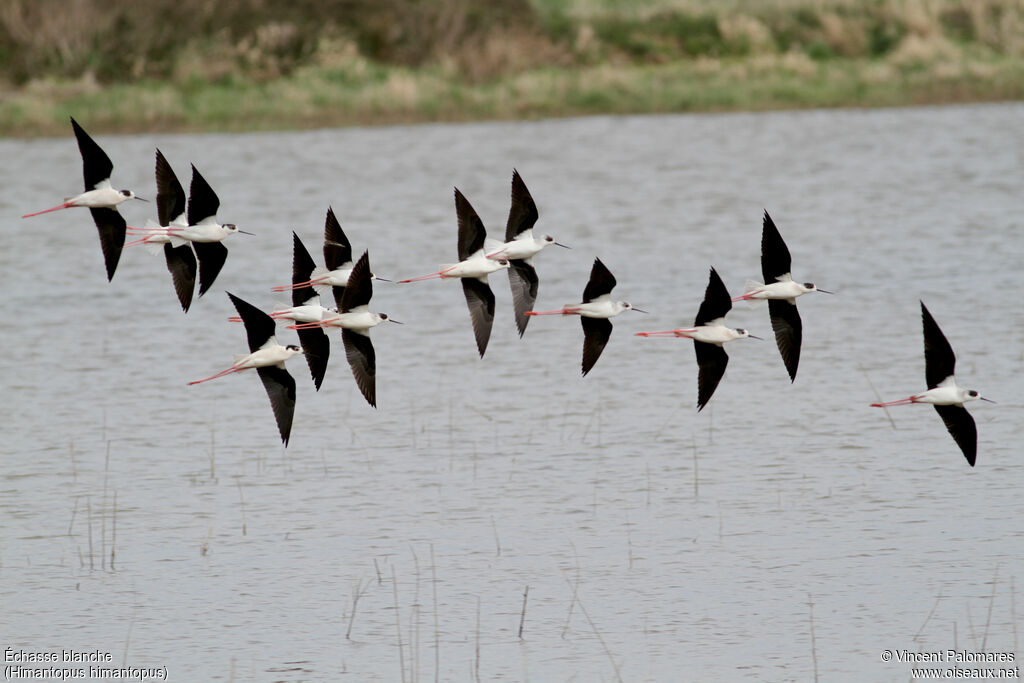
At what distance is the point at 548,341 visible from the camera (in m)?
19.2

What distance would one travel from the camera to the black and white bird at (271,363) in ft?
26.7

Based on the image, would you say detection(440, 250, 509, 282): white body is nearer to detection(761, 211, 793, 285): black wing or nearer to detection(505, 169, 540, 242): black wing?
detection(505, 169, 540, 242): black wing

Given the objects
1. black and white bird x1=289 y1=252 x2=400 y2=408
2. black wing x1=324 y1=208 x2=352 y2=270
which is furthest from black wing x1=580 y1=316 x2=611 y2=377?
black wing x1=324 y1=208 x2=352 y2=270

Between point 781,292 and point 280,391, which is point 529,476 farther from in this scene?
point 781,292

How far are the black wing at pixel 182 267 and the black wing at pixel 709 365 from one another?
8.36 feet

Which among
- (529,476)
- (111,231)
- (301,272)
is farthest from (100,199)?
(529,476)

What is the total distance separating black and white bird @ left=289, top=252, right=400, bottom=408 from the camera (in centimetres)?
784

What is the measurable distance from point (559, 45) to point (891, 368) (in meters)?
24.7

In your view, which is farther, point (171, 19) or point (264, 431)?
point (171, 19)

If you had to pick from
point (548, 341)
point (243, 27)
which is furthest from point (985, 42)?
point (548, 341)

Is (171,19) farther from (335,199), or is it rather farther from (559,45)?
(335,199)

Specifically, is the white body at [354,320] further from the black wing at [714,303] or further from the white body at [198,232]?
the black wing at [714,303]

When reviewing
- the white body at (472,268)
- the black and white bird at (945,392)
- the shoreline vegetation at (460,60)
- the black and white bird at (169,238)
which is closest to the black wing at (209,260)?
the black and white bird at (169,238)

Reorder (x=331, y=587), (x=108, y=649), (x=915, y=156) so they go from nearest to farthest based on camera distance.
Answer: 1. (x=108, y=649)
2. (x=331, y=587)
3. (x=915, y=156)
